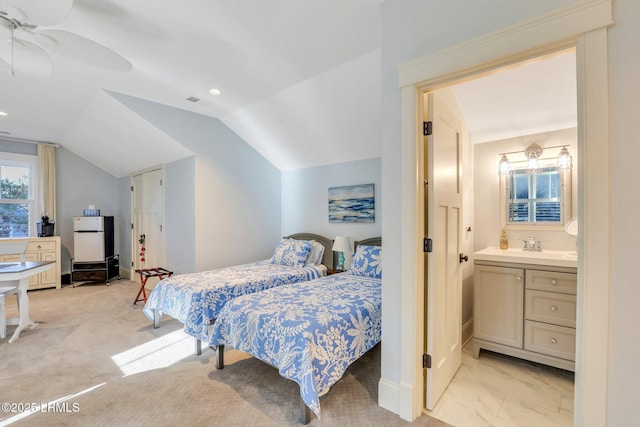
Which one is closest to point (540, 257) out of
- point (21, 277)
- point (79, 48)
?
point (79, 48)

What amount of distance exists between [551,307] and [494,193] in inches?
50.9

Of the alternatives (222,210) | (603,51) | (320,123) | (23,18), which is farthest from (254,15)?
(222,210)

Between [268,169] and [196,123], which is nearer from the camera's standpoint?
[196,123]

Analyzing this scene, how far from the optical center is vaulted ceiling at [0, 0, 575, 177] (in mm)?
2113

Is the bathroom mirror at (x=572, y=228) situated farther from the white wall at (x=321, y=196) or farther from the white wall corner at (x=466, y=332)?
the white wall at (x=321, y=196)

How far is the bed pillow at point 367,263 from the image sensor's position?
11.2ft

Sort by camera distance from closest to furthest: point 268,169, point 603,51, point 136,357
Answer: point 603,51 < point 136,357 < point 268,169

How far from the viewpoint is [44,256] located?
16.9 feet

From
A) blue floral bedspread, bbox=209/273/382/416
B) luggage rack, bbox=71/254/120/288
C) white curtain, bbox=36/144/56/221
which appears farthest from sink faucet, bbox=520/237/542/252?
white curtain, bbox=36/144/56/221

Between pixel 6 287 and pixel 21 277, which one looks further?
pixel 6 287

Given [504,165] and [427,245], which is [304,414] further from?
[504,165]

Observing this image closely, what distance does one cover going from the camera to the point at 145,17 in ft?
7.05

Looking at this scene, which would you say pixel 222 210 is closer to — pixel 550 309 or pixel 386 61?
pixel 386 61

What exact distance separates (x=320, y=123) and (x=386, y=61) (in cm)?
186
